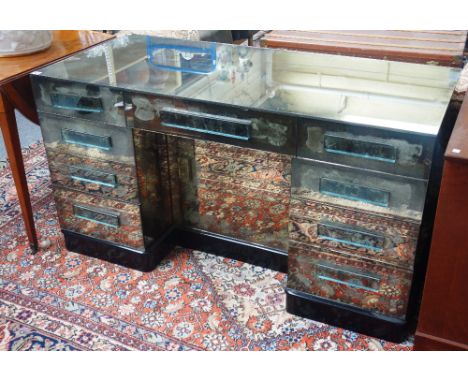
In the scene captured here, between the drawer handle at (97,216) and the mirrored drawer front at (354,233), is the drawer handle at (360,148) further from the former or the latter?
the drawer handle at (97,216)

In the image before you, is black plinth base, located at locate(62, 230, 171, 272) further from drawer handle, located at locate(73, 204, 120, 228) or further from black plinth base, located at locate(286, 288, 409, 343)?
black plinth base, located at locate(286, 288, 409, 343)

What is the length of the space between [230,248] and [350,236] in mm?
630

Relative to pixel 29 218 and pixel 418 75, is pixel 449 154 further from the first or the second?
pixel 29 218

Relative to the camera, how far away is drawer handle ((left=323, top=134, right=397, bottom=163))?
55.1 inches

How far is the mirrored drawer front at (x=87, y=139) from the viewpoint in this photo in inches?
71.3

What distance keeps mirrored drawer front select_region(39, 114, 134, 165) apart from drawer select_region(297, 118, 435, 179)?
61 centimetres

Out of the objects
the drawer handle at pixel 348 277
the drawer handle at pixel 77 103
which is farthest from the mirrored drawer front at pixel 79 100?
the drawer handle at pixel 348 277

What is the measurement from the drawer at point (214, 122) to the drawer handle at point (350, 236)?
26 cm

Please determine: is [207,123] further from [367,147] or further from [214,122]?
[367,147]

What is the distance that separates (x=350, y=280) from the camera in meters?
1.65

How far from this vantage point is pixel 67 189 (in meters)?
2.02

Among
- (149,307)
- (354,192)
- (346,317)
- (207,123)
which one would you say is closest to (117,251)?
(149,307)

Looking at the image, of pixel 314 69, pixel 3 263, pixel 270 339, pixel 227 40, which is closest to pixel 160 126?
pixel 314 69

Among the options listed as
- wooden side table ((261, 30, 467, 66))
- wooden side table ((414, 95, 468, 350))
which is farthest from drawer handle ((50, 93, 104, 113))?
wooden side table ((414, 95, 468, 350))
